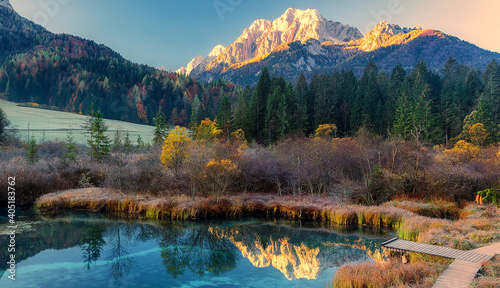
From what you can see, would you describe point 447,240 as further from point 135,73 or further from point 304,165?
point 135,73

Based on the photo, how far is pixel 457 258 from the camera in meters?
10.4

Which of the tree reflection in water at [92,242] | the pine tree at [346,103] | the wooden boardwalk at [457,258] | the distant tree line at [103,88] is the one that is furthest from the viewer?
the distant tree line at [103,88]

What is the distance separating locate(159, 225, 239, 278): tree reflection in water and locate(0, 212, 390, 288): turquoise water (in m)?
0.04

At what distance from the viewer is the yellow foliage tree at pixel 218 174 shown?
81.7ft

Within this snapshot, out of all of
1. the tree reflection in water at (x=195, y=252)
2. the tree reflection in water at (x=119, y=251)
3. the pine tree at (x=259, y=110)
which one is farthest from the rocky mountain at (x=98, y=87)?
the tree reflection in water at (x=195, y=252)

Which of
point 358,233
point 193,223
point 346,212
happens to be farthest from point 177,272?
point 346,212

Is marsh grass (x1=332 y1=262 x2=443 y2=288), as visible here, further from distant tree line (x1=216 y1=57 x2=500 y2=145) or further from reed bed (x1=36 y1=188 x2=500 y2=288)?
distant tree line (x1=216 y1=57 x2=500 y2=145)

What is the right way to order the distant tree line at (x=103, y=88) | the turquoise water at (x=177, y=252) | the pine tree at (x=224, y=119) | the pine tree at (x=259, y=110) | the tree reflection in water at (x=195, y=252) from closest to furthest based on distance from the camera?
1. the turquoise water at (x=177, y=252)
2. the tree reflection in water at (x=195, y=252)
3. the pine tree at (x=224, y=119)
4. the pine tree at (x=259, y=110)
5. the distant tree line at (x=103, y=88)

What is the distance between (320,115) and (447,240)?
5460 cm

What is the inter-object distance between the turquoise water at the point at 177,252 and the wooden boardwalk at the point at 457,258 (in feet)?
9.79

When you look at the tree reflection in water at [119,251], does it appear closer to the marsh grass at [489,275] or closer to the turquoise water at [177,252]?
the turquoise water at [177,252]

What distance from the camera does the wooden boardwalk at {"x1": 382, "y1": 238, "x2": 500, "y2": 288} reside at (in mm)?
8510

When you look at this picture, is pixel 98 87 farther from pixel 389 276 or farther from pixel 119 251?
pixel 389 276

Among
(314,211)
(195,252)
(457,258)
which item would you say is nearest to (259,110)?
(314,211)
